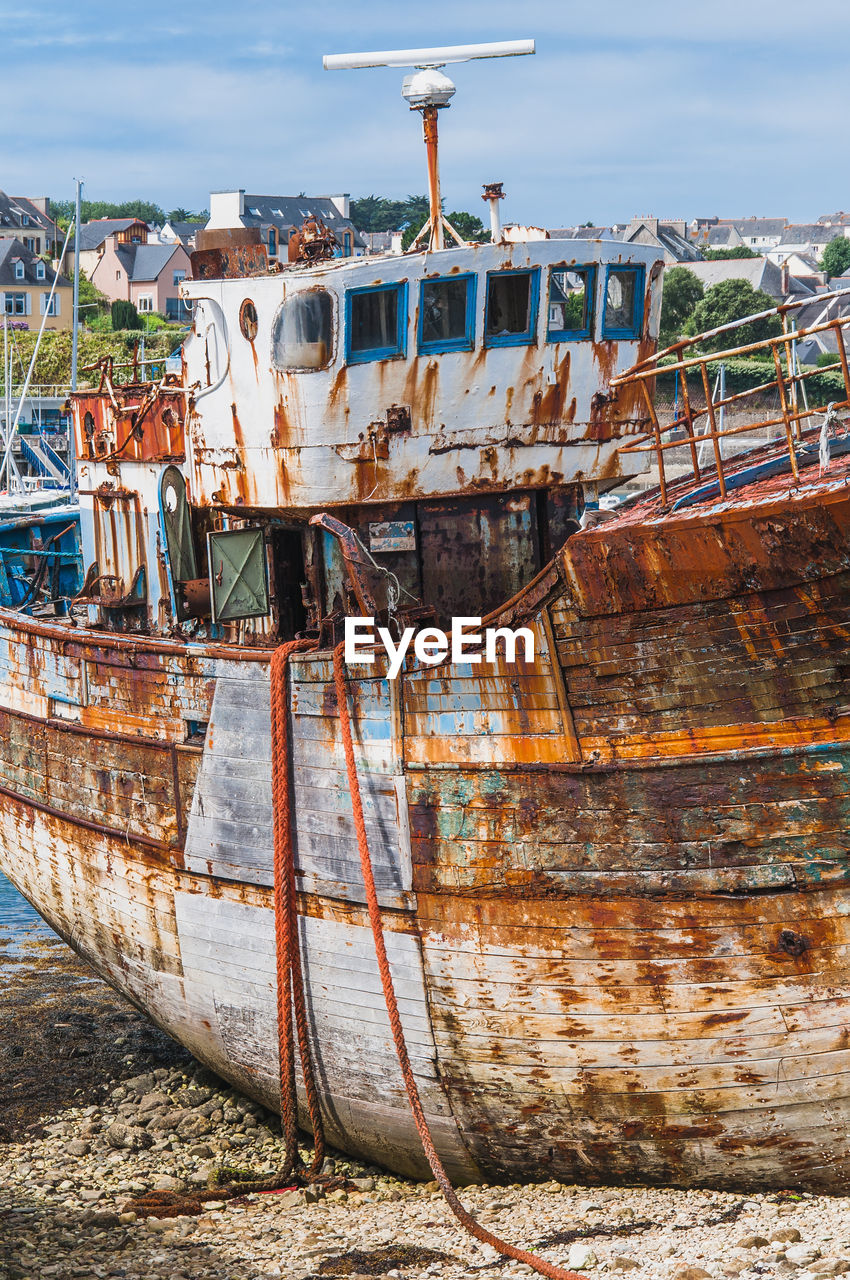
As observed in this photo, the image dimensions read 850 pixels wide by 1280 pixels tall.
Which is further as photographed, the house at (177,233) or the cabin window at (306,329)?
the house at (177,233)

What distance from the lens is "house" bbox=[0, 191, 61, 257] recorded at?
92.9 meters

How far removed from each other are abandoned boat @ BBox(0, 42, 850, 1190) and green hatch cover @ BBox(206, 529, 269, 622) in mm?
31

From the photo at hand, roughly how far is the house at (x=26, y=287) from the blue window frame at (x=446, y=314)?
7275 cm

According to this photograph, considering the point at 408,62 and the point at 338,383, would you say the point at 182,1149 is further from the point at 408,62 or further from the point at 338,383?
the point at 408,62

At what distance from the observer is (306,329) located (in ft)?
32.8

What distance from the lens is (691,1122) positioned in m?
8.79

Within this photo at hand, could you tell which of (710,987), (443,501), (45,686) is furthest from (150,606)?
(710,987)

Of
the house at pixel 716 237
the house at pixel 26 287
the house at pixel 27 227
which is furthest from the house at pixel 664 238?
the house at pixel 27 227

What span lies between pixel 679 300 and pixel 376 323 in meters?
56.8

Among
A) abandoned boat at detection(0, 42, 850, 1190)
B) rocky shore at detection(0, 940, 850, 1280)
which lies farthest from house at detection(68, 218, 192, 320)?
rocky shore at detection(0, 940, 850, 1280)

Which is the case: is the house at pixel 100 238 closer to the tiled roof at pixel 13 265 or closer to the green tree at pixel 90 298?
the green tree at pixel 90 298

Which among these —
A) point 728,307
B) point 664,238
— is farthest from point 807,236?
point 728,307

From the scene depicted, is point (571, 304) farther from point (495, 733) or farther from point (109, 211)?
point (109, 211)

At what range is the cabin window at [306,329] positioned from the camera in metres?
9.95
